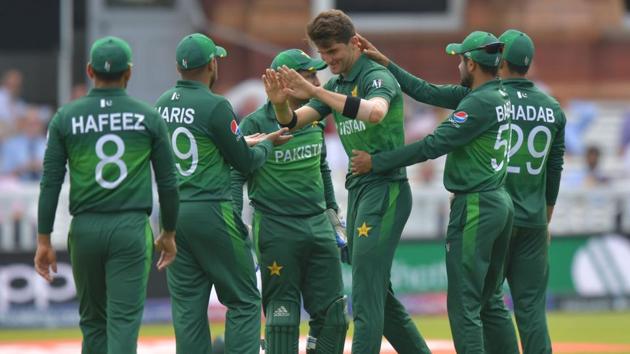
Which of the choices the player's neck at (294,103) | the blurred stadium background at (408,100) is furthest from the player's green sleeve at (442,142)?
the blurred stadium background at (408,100)

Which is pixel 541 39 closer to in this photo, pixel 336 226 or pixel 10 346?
pixel 10 346

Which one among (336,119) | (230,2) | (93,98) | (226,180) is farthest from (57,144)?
(230,2)

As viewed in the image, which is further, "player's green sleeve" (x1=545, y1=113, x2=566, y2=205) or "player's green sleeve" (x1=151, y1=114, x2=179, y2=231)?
"player's green sleeve" (x1=545, y1=113, x2=566, y2=205)

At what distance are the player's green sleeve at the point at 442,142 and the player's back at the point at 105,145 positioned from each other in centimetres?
158

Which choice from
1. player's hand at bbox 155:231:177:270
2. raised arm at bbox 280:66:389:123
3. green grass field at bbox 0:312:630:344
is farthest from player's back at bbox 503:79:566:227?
green grass field at bbox 0:312:630:344

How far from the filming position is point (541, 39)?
2430 cm

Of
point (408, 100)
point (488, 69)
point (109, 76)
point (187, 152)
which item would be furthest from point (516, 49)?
point (408, 100)

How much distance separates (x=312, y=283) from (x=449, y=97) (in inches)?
63.2

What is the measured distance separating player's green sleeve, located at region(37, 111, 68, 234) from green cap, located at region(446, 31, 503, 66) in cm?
270

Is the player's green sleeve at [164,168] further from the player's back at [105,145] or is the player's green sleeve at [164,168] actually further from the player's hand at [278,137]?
the player's hand at [278,137]

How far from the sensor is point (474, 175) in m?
9.66

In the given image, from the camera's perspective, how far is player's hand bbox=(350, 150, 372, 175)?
945 cm

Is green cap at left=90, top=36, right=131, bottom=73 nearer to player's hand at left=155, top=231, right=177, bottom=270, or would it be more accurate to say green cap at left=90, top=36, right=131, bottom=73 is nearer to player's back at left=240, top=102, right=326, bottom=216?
player's hand at left=155, top=231, right=177, bottom=270

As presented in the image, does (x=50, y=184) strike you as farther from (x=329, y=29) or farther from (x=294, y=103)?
(x=294, y=103)
